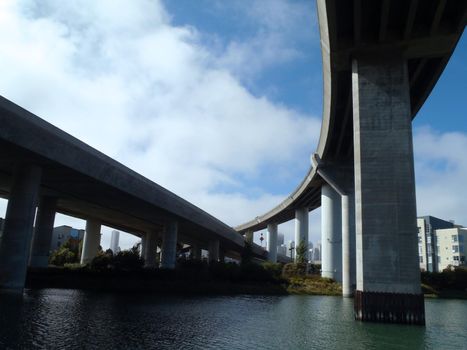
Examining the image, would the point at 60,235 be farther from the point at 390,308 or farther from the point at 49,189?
the point at 390,308

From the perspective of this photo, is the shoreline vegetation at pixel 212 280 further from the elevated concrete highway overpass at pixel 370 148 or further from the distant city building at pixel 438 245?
the distant city building at pixel 438 245

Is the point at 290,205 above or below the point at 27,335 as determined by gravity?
above

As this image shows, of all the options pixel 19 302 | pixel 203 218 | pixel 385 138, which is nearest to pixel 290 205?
pixel 203 218

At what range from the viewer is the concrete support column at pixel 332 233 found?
5547cm

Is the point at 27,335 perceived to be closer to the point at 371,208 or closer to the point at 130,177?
the point at 371,208

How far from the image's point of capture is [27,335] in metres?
13.8

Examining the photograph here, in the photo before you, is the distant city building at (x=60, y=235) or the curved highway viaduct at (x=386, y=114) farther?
the distant city building at (x=60, y=235)

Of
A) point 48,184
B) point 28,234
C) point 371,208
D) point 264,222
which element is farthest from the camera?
point 264,222

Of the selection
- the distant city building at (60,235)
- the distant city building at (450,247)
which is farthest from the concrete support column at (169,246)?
the distant city building at (60,235)

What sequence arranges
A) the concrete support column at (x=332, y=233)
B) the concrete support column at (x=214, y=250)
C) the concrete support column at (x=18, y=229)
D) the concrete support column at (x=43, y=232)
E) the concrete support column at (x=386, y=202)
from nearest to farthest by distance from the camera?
the concrete support column at (x=386, y=202) < the concrete support column at (x=18, y=229) < the concrete support column at (x=43, y=232) < the concrete support column at (x=332, y=233) < the concrete support column at (x=214, y=250)

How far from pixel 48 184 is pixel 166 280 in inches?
556

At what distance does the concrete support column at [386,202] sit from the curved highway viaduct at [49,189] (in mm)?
17474

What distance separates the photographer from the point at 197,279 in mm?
44719

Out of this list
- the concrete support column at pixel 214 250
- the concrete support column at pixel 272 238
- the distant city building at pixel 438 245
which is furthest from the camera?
the concrete support column at pixel 272 238
